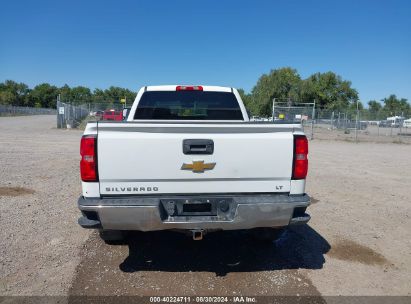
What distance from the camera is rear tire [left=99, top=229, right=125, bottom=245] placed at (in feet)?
14.7

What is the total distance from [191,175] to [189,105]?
9.75 feet

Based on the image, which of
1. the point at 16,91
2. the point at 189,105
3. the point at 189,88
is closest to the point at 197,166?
the point at 189,88

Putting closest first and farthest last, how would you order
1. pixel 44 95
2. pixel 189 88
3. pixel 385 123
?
pixel 189 88 → pixel 385 123 → pixel 44 95

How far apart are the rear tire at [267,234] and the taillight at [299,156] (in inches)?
44.3

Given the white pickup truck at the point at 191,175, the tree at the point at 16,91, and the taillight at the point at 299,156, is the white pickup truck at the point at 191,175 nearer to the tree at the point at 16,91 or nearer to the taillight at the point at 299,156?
the taillight at the point at 299,156

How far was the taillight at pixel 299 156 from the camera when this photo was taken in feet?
12.0

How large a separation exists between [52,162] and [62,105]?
17.0 metres

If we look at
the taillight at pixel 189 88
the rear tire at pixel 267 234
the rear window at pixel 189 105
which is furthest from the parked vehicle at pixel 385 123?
the rear tire at pixel 267 234

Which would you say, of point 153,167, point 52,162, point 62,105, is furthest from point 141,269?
point 62,105

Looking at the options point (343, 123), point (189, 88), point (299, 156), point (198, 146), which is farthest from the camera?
point (343, 123)

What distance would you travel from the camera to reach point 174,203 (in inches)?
138

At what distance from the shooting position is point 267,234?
4.69 metres

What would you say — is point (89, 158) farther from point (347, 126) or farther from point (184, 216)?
point (347, 126)

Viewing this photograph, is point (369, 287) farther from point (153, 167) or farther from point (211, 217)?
point (153, 167)
